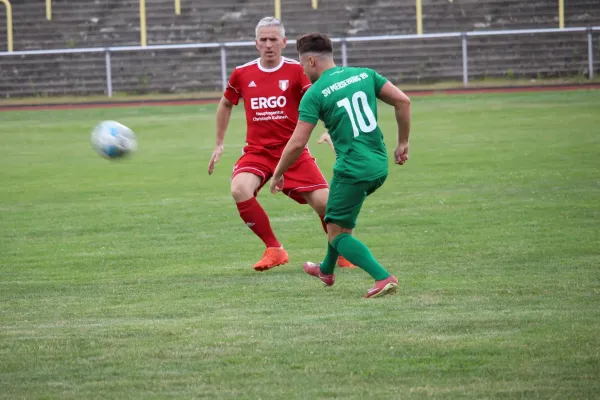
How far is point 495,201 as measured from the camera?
40.6 feet

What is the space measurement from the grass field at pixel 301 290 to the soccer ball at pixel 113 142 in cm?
91

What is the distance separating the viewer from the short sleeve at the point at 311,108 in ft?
23.4

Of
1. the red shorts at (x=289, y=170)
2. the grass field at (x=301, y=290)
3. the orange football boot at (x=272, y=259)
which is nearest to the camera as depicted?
the grass field at (x=301, y=290)

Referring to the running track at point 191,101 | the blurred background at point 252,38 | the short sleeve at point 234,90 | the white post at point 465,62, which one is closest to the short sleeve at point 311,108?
the short sleeve at point 234,90

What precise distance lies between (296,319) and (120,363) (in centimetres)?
138

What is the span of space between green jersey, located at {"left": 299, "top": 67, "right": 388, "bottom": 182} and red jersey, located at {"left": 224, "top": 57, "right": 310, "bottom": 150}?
1703 millimetres

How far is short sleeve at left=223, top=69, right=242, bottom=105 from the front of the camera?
908 centimetres

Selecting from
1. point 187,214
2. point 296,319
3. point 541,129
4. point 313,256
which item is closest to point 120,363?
point 296,319

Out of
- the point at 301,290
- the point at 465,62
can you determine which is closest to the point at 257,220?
the point at 301,290

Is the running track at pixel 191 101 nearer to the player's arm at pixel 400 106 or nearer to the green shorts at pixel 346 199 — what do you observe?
the player's arm at pixel 400 106

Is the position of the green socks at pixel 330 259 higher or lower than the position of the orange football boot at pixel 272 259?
higher

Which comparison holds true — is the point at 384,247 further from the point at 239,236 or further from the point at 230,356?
the point at 230,356

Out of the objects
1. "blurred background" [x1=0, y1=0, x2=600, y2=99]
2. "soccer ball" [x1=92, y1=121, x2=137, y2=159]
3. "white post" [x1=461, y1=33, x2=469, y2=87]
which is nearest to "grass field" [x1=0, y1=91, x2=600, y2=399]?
"soccer ball" [x1=92, y1=121, x2=137, y2=159]

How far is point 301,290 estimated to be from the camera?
7.73 meters
